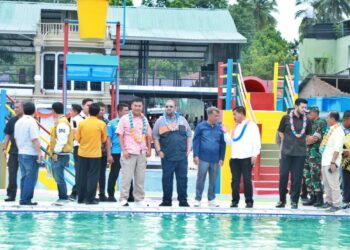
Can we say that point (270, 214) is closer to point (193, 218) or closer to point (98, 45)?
point (193, 218)

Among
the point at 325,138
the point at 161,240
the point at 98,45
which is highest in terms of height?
the point at 98,45

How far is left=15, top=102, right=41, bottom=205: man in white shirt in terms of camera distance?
1498 centimetres

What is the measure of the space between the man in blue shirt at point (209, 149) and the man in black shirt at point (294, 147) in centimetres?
106

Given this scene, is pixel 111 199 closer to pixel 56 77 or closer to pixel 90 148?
pixel 90 148

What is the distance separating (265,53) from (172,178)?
69.7 m

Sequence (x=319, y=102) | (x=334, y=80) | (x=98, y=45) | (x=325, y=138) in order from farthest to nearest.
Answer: (x=98, y=45) < (x=334, y=80) < (x=319, y=102) < (x=325, y=138)

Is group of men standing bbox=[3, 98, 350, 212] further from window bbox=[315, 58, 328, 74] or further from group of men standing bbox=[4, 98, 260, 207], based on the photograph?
window bbox=[315, 58, 328, 74]

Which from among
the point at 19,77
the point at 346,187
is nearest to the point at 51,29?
the point at 19,77

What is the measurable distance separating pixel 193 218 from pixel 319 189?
9.56ft

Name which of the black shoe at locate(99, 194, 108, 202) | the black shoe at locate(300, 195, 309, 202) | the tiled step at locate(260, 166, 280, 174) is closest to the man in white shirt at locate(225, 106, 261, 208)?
the black shoe at locate(300, 195, 309, 202)

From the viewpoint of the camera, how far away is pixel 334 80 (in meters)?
33.2

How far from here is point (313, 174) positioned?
1611 cm

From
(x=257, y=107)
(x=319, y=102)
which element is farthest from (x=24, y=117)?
(x=319, y=102)

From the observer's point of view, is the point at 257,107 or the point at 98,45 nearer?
the point at 257,107
